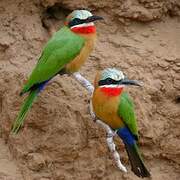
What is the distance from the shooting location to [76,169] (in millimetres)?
4410

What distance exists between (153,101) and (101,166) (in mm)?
476

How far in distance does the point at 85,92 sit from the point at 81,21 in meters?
0.47

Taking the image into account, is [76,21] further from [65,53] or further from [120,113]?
[120,113]

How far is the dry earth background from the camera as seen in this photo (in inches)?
172

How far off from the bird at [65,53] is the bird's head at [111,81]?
0.58 feet

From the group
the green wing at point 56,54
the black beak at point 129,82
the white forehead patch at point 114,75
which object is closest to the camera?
the black beak at point 129,82

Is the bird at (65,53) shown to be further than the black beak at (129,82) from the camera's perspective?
Yes

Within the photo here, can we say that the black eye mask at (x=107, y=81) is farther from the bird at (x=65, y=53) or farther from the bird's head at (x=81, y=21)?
the bird's head at (x=81, y=21)

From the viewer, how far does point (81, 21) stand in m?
4.12

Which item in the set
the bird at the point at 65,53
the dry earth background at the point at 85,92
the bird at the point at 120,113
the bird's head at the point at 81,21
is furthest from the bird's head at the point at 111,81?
the dry earth background at the point at 85,92

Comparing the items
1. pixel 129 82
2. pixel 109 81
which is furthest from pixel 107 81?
pixel 129 82

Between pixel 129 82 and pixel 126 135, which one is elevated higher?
pixel 129 82

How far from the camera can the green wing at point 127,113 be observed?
4.05 metres

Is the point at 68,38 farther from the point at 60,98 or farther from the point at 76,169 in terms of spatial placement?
the point at 76,169
